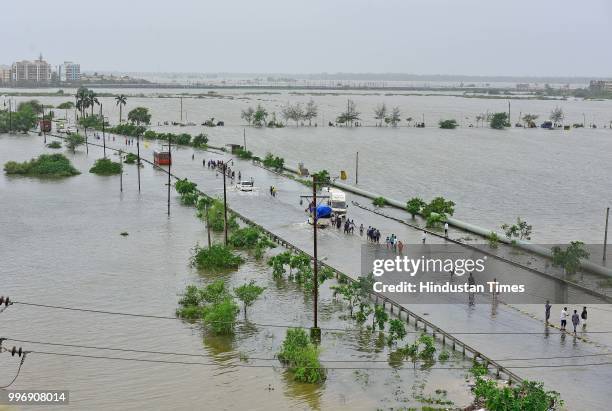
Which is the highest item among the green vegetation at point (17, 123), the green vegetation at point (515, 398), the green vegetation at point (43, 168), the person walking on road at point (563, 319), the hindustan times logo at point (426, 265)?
the green vegetation at point (17, 123)

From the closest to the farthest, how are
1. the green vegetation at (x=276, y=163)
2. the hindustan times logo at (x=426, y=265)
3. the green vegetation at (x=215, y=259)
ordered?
1. the hindustan times logo at (x=426, y=265)
2. the green vegetation at (x=215, y=259)
3. the green vegetation at (x=276, y=163)

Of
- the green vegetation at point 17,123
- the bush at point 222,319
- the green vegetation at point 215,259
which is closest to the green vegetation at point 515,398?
the bush at point 222,319

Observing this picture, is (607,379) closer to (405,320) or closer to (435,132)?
(405,320)

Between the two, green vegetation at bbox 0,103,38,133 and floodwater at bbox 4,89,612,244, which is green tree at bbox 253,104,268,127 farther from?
green vegetation at bbox 0,103,38,133

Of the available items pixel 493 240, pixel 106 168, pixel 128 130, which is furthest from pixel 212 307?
pixel 128 130

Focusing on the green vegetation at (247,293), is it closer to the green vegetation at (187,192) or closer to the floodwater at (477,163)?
the floodwater at (477,163)

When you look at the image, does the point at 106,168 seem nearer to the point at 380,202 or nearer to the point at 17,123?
the point at 380,202

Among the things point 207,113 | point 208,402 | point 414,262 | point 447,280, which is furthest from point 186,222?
point 207,113

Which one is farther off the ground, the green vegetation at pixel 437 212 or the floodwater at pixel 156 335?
the green vegetation at pixel 437 212
